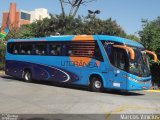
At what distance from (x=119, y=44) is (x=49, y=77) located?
6341 millimetres

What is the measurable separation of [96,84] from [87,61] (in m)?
1.41

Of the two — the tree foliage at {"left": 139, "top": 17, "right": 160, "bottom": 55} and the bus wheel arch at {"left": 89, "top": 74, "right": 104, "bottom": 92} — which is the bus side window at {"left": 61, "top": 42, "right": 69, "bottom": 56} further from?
the tree foliage at {"left": 139, "top": 17, "right": 160, "bottom": 55}

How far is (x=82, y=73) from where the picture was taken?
22.8m

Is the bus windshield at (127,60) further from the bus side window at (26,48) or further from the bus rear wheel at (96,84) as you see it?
the bus side window at (26,48)

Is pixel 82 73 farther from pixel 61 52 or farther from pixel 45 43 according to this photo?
pixel 45 43

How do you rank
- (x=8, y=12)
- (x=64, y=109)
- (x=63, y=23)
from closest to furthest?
1. (x=64, y=109)
2. (x=63, y=23)
3. (x=8, y=12)

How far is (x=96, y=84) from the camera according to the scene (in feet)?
72.3

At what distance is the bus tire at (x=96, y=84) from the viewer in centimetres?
2184

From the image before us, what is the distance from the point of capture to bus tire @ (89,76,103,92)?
71.7 ft

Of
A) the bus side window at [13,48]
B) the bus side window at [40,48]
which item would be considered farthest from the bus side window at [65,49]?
the bus side window at [13,48]

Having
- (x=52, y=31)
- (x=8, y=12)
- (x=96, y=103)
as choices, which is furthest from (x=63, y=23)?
(x=8, y=12)

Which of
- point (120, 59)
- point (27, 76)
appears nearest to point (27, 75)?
point (27, 76)

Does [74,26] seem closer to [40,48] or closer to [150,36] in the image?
[150,36]

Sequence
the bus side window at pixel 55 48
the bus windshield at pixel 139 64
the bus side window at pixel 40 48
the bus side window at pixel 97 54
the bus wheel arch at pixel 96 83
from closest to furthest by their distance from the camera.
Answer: the bus windshield at pixel 139 64 < the bus side window at pixel 97 54 < the bus wheel arch at pixel 96 83 < the bus side window at pixel 55 48 < the bus side window at pixel 40 48
